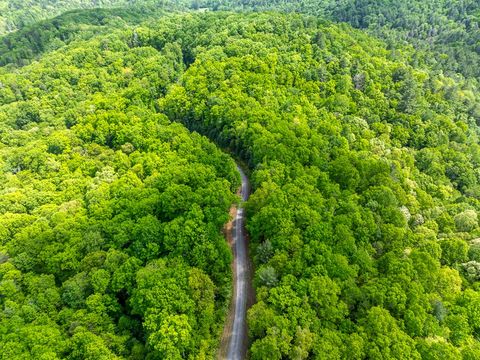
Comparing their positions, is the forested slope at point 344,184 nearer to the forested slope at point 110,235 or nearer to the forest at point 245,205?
the forest at point 245,205

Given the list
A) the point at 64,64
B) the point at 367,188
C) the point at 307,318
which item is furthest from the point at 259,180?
the point at 64,64

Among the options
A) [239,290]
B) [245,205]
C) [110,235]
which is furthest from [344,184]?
[110,235]

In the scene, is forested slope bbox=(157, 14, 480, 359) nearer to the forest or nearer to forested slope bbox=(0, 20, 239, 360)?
the forest

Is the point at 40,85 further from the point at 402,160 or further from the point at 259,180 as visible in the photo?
the point at 402,160

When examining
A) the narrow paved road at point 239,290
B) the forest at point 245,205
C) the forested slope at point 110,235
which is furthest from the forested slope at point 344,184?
the forested slope at point 110,235

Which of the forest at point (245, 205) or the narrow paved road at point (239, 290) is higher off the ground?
the forest at point (245, 205)

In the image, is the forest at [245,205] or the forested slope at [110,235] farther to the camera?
the forest at [245,205]
